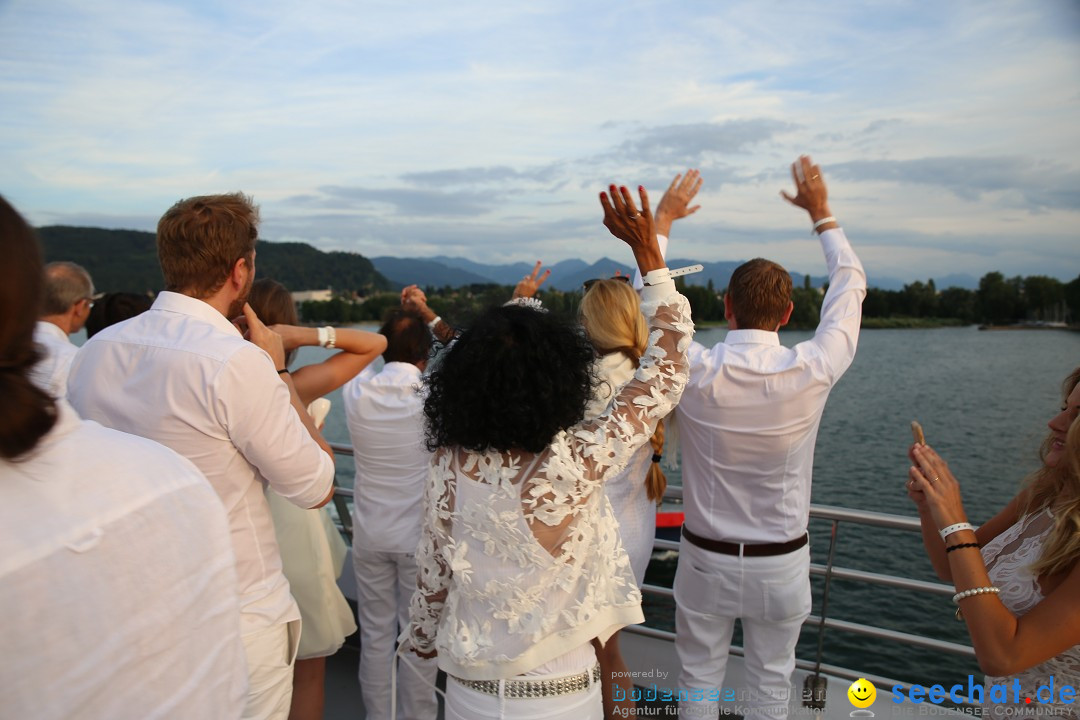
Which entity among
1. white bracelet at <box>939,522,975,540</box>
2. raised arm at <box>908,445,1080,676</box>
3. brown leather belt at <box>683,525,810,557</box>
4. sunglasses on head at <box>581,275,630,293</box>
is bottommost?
brown leather belt at <box>683,525,810,557</box>

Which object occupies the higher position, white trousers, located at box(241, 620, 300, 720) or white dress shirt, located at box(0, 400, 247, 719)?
white dress shirt, located at box(0, 400, 247, 719)

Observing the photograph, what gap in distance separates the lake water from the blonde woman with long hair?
1.24 meters

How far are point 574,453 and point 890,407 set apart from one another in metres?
35.4

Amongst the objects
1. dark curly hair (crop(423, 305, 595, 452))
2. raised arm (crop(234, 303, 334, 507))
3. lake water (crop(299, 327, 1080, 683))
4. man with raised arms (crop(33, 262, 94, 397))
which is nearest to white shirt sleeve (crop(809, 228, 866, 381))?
lake water (crop(299, 327, 1080, 683))

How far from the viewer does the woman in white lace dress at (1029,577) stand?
1.46 m

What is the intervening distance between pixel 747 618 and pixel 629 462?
74 centimetres

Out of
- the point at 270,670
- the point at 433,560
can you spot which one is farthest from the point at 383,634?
the point at 433,560

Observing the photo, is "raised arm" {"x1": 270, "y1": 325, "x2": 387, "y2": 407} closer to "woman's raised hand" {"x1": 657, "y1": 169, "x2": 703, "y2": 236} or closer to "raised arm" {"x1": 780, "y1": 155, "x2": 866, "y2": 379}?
"woman's raised hand" {"x1": 657, "y1": 169, "x2": 703, "y2": 236}

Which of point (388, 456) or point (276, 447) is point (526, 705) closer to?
point (276, 447)

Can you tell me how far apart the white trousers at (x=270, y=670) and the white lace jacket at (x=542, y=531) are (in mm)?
435

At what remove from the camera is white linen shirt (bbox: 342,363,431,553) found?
304 centimetres

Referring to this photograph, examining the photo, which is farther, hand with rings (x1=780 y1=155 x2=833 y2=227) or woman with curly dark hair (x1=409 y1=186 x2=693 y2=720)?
hand with rings (x1=780 y1=155 x2=833 y2=227)

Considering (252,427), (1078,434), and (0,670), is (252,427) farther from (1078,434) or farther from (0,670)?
(1078,434)

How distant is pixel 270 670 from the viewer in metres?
1.79
